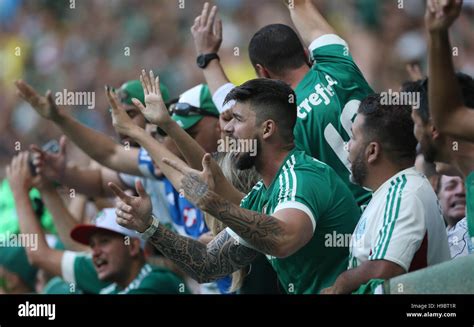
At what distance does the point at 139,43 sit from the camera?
27.1 feet

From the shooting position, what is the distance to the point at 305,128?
5.64 metres

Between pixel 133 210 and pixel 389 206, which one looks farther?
pixel 133 210

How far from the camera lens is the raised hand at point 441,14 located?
4.07m

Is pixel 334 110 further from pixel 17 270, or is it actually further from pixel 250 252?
pixel 17 270

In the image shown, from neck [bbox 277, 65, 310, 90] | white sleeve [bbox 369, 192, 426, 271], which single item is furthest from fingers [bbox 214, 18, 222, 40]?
white sleeve [bbox 369, 192, 426, 271]

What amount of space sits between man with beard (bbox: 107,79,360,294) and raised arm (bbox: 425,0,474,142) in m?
0.85

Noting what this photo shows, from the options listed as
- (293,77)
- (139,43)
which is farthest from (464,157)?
(139,43)

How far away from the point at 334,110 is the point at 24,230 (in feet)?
7.52

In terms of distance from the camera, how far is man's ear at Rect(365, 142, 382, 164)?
4.98 metres

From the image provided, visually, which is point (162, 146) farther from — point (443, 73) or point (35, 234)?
point (443, 73)

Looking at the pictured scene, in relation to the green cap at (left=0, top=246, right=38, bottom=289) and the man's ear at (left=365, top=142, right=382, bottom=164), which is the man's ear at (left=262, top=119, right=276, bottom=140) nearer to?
the man's ear at (left=365, top=142, right=382, bottom=164)

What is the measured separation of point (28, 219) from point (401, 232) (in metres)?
3.05
